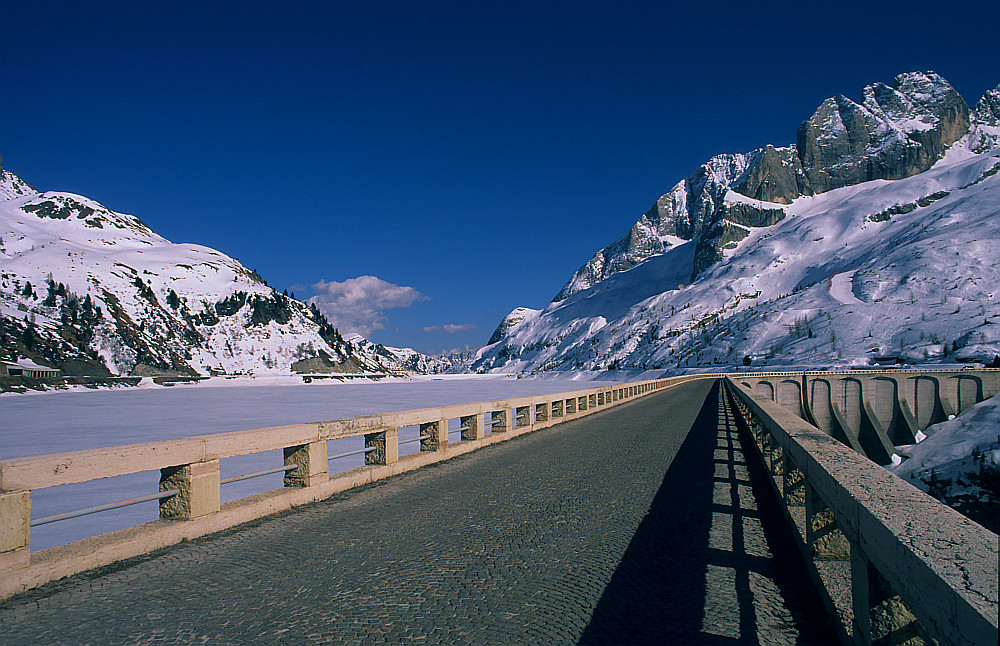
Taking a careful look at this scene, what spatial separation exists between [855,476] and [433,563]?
11.3ft

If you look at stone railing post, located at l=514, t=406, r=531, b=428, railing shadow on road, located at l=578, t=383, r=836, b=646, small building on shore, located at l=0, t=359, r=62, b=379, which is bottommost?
railing shadow on road, located at l=578, t=383, r=836, b=646

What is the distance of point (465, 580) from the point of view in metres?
5.23

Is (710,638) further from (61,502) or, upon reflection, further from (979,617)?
(61,502)

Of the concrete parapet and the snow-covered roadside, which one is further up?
the concrete parapet

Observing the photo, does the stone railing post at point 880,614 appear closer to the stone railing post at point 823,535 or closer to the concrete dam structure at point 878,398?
the stone railing post at point 823,535

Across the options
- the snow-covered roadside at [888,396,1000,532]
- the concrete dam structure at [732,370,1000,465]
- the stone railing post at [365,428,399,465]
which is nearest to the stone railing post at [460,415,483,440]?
the stone railing post at [365,428,399,465]

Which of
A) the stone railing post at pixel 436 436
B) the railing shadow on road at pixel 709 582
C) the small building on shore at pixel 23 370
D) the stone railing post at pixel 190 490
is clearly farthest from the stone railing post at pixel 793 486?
the small building on shore at pixel 23 370

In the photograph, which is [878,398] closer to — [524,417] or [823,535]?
[524,417]

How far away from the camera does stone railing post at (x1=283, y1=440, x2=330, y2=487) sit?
852 cm

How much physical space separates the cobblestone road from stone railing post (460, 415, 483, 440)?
5.56 meters

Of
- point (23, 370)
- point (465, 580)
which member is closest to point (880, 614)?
point (465, 580)

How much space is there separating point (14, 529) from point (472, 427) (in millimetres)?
10447

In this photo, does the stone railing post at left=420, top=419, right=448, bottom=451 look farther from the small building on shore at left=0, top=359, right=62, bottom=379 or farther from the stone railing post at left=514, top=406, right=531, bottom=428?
the small building on shore at left=0, top=359, right=62, bottom=379

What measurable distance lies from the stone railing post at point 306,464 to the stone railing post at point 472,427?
6235mm
